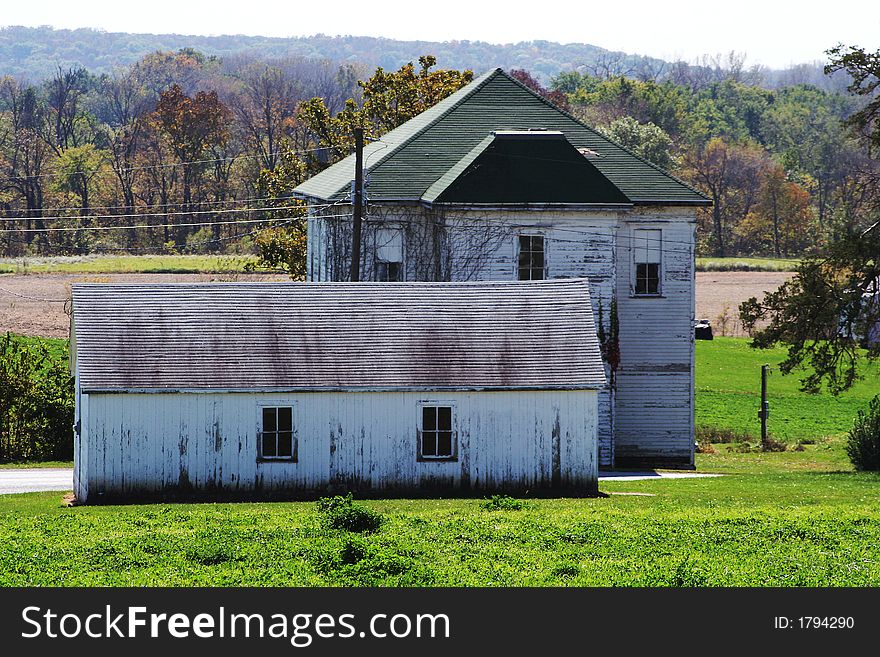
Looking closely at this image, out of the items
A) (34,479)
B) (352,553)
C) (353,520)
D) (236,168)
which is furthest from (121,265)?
(352,553)

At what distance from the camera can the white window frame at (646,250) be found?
44.4 metres

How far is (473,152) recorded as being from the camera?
144ft

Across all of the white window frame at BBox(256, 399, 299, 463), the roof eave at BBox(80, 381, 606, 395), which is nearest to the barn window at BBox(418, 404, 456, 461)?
the roof eave at BBox(80, 381, 606, 395)

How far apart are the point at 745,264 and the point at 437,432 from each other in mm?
89469

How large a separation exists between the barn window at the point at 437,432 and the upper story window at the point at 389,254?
1163 cm

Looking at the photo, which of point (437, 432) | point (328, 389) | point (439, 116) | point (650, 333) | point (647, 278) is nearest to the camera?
point (328, 389)

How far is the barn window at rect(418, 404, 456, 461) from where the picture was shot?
3269 centimetres

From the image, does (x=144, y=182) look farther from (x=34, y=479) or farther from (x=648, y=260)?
(x=34, y=479)

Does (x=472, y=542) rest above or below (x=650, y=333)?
below

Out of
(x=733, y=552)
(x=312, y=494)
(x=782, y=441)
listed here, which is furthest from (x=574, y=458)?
(x=782, y=441)

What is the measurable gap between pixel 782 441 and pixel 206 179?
Answer: 78801 millimetres

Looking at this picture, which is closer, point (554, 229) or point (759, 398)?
point (554, 229)

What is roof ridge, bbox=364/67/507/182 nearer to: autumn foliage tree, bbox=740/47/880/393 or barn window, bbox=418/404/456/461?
autumn foliage tree, bbox=740/47/880/393

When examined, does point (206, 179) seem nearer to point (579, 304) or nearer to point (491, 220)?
point (491, 220)
